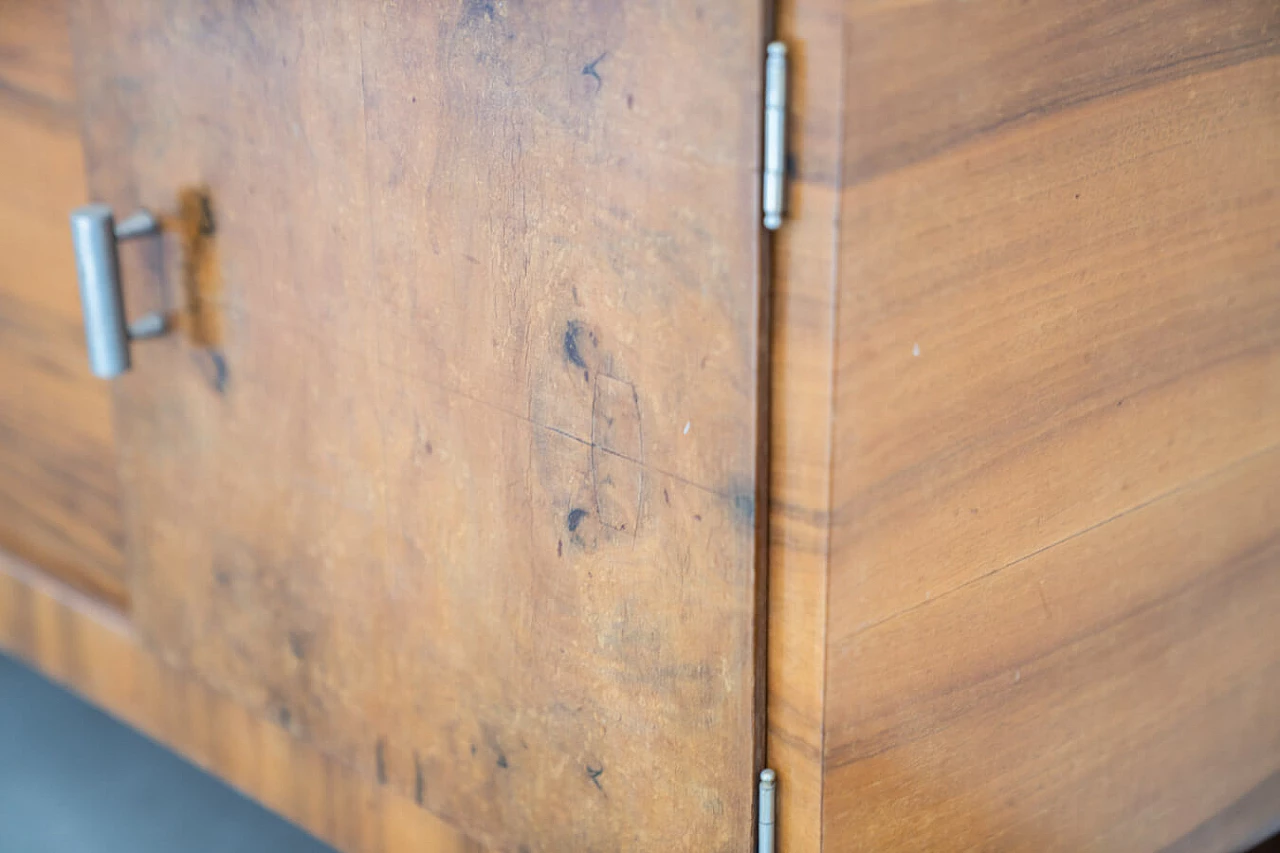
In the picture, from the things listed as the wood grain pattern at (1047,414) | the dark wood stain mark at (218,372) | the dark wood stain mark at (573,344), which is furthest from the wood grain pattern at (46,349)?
the wood grain pattern at (1047,414)

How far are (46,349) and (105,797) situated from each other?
0.28 m

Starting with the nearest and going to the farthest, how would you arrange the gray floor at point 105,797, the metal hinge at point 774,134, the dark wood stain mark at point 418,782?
the metal hinge at point 774,134 → the dark wood stain mark at point 418,782 → the gray floor at point 105,797

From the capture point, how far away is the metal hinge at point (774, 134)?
48 cm

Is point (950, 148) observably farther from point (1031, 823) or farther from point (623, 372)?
point (1031, 823)

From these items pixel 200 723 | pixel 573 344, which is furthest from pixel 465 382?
pixel 200 723

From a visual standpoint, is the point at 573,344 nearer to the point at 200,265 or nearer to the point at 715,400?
the point at 715,400

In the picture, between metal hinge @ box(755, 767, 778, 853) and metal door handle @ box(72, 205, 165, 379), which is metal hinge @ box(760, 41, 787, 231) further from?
metal door handle @ box(72, 205, 165, 379)

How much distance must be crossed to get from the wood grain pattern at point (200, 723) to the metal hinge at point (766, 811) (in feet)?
0.64

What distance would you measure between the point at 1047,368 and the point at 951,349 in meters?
0.06

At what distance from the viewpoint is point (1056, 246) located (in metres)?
0.55

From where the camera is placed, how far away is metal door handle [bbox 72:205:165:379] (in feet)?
2.43

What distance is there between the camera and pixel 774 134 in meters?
0.49

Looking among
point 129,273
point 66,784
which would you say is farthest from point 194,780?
point 129,273

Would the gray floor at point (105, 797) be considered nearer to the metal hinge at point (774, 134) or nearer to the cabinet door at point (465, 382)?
the cabinet door at point (465, 382)
